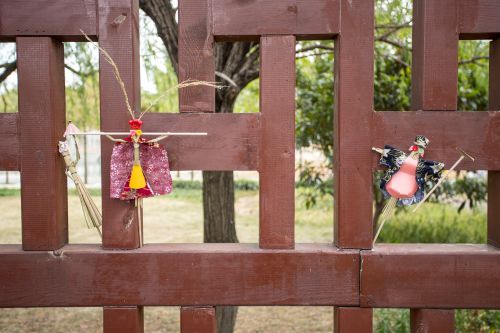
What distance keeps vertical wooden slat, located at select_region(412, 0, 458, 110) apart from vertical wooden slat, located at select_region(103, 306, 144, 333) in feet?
4.27

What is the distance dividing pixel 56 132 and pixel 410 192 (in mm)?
1308

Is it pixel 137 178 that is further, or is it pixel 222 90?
pixel 222 90

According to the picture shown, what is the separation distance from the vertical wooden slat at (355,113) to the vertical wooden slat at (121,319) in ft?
2.77

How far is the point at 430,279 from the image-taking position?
159 cm

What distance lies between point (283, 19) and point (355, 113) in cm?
42

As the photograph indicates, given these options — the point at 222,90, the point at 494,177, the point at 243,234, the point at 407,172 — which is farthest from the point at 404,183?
the point at 243,234

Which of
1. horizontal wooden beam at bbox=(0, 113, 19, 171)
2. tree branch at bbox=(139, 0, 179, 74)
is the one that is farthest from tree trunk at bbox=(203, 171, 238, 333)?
horizontal wooden beam at bbox=(0, 113, 19, 171)

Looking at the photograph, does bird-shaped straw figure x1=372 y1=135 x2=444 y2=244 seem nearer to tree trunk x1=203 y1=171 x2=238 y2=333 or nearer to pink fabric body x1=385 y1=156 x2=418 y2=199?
pink fabric body x1=385 y1=156 x2=418 y2=199

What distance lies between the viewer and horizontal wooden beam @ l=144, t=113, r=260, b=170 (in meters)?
1.55

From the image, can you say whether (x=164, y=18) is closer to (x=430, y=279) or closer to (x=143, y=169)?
(x=143, y=169)

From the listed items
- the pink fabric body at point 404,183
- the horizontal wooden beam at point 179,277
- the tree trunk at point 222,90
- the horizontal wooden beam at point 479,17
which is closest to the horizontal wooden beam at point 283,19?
the horizontal wooden beam at point 479,17

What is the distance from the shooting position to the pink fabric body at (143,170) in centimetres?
154

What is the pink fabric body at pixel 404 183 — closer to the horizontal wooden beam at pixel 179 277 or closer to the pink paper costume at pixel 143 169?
the horizontal wooden beam at pixel 179 277

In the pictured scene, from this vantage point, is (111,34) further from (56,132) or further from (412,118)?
(412,118)
